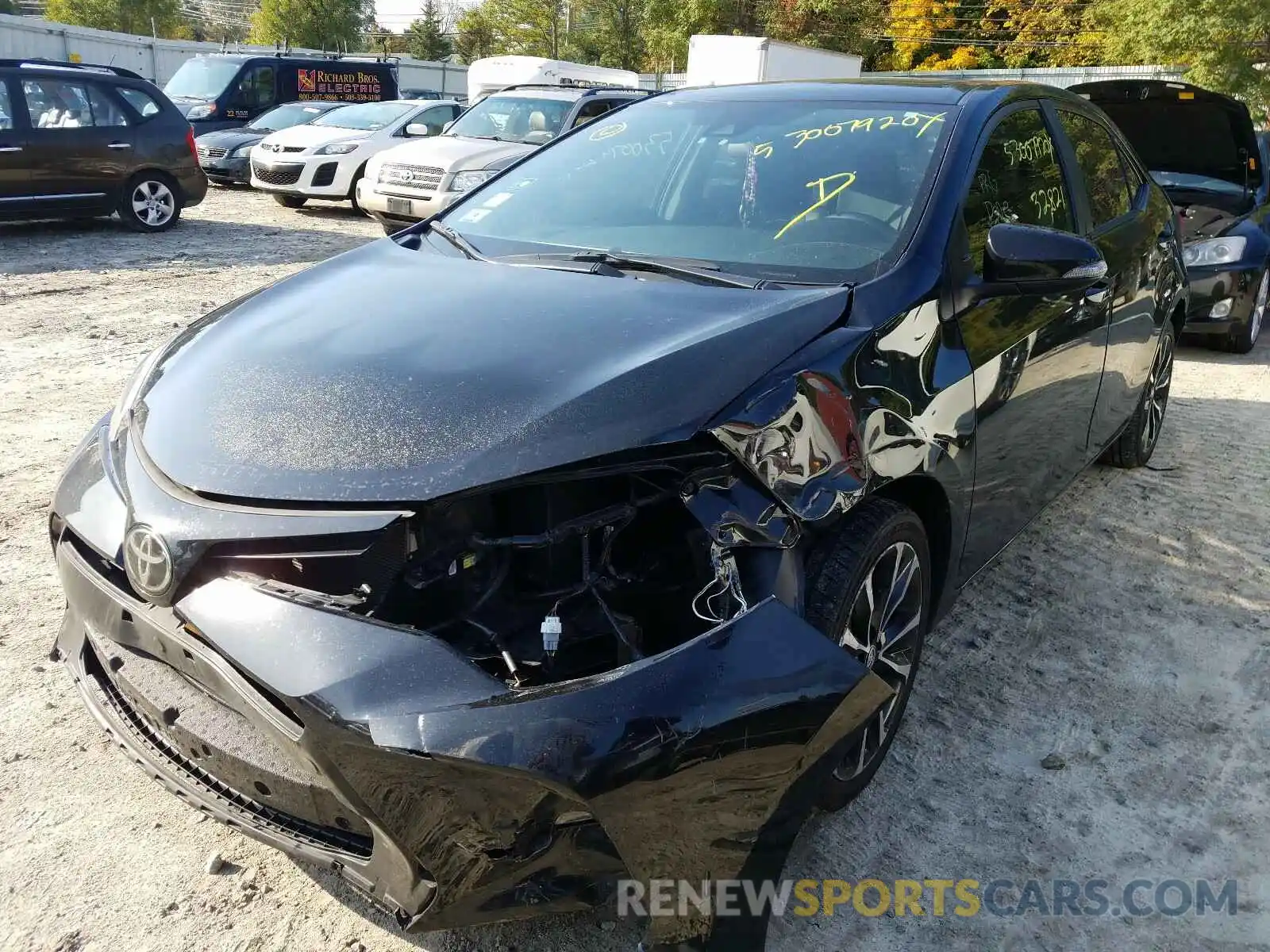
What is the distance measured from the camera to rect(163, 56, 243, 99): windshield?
56.2ft

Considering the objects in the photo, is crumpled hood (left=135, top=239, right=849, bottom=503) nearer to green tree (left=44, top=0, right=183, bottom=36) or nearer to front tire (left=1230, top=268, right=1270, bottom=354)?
front tire (left=1230, top=268, right=1270, bottom=354)

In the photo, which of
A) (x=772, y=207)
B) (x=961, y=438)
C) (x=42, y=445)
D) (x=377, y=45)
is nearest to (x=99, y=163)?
(x=42, y=445)

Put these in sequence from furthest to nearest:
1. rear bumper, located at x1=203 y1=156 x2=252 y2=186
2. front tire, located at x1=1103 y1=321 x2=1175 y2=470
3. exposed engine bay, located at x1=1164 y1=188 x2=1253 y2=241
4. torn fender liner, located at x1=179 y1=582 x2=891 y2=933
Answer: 1. rear bumper, located at x1=203 y1=156 x2=252 y2=186
2. exposed engine bay, located at x1=1164 y1=188 x2=1253 y2=241
3. front tire, located at x1=1103 y1=321 x2=1175 y2=470
4. torn fender liner, located at x1=179 y1=582 x2=891 y2=933

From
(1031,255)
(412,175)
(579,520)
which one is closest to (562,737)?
(579,520)

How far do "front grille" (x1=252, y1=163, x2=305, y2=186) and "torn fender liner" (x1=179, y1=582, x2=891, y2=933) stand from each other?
12345 mm

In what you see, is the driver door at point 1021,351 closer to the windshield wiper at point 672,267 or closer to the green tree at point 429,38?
the windshield wiper at point 672,267

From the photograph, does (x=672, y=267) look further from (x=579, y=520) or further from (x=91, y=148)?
(x=91, y=148)

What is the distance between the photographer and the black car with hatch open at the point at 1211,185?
7164 millimetres

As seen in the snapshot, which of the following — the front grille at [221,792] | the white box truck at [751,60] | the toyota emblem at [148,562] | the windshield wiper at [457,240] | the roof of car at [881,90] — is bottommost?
the front grille at [221,792]

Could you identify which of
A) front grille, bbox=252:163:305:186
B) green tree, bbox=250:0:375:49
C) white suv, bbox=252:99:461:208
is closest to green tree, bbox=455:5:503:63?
green tree, bbox=250:0:375:49

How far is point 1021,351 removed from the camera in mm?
2920

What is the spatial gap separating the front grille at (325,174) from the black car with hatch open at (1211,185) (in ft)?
29.7

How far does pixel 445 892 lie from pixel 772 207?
2.02 meters

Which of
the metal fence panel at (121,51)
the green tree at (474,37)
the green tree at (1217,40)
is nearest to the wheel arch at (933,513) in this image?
the green tree at (1217,40)
